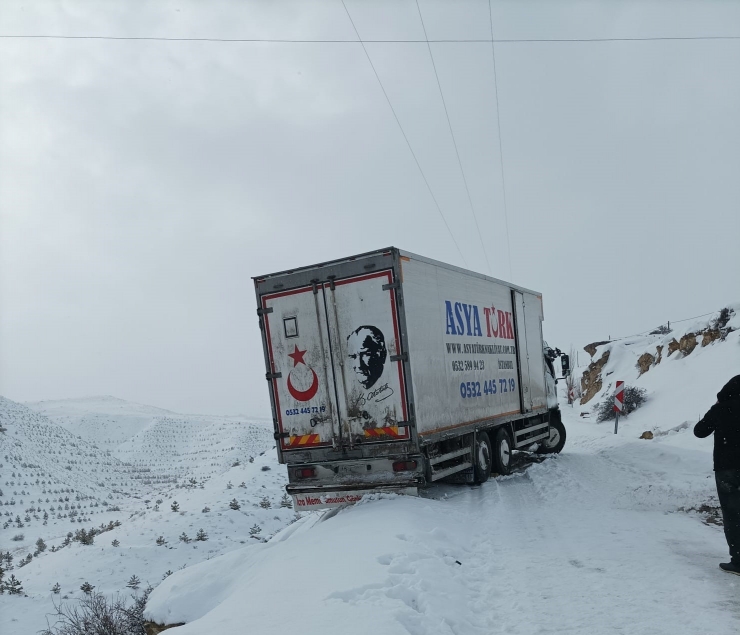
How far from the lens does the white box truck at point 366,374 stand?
26.2 ft

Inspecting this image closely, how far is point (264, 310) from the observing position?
868cm

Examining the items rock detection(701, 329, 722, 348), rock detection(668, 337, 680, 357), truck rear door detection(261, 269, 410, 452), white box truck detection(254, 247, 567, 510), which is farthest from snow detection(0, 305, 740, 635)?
rock detection(668, 337, 680, 357)

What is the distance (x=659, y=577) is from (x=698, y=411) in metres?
16.5

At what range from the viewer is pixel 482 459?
10.3 m

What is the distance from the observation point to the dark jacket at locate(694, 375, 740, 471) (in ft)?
17.2

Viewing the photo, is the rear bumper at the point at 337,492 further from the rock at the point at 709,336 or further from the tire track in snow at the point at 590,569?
the rock at the point at 709,336

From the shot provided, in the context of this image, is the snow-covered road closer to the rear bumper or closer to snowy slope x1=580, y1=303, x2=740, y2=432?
the rear bumper

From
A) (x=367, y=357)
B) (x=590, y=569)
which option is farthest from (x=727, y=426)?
(x=367, y=357)

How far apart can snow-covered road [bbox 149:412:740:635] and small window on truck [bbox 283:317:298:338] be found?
8.62 feet

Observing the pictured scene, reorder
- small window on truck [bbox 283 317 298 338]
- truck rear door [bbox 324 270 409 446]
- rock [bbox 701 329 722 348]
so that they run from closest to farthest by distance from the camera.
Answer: truck rear door [bbox 324 270 409 446]
small window on truck [bbox 283 317 298 338]
rock [bbox 701 329 722 348]

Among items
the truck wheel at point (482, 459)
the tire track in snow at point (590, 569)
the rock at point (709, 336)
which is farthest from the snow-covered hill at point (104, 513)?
the rock at point (709, 336)

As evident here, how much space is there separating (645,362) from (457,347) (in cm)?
2610

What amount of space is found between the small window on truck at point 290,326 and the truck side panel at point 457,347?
66.7 inches

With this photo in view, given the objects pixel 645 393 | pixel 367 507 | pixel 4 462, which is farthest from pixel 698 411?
pixel 4 462
